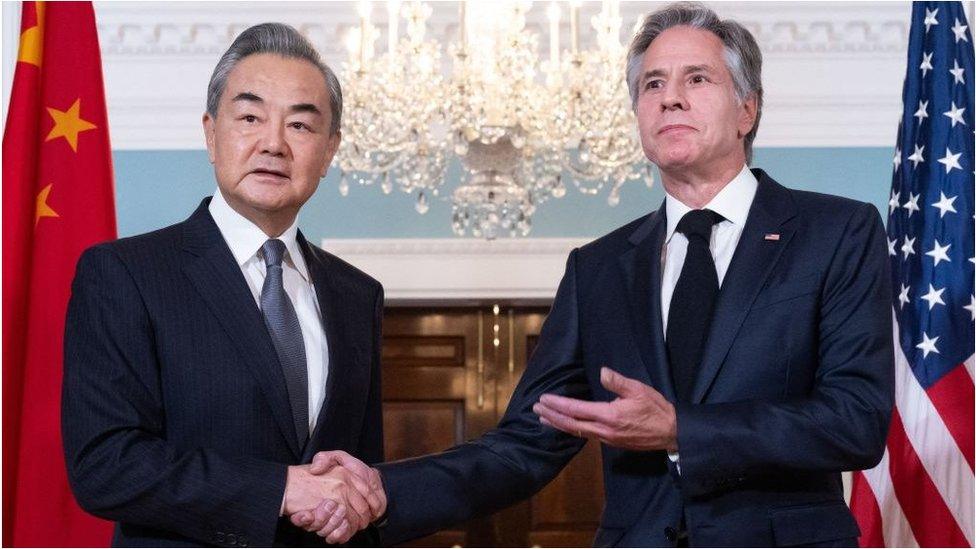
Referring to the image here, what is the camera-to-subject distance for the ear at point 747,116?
84.7 inches

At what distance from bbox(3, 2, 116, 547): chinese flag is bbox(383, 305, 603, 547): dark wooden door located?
96.6 inches

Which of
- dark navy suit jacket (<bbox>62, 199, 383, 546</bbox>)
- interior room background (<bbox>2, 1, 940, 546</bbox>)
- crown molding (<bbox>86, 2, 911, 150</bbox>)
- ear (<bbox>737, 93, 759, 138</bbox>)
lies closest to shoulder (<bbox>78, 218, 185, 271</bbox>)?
dark navy suit jacket (<bbox>62, 199, 383, 546</bbox>)

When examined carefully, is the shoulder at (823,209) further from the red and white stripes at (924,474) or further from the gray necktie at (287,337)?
the red and white stripes at (924,474)

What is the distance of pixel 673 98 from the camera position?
2.11 meters

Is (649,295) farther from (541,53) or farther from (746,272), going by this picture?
(541,53)

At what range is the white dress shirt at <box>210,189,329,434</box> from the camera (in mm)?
2160

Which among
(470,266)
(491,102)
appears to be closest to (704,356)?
(491,102)

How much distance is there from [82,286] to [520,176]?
2657mm

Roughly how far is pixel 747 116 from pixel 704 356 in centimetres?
49

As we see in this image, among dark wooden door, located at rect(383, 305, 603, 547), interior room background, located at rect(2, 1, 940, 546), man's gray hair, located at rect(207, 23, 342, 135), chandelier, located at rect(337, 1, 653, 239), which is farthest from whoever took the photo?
dark wooden door, located at rect(383, 305, 603, 547)

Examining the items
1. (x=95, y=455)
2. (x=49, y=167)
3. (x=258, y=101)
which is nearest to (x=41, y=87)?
(x=49, y=167)

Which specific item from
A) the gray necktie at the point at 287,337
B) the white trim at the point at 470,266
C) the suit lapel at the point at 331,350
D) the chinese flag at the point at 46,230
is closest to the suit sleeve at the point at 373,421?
the suit lapel at the point at 331,350

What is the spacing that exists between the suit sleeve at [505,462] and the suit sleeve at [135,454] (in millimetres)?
302

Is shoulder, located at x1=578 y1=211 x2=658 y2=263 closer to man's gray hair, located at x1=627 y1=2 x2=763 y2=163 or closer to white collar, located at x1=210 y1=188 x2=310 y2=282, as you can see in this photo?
man's gray hair, located at x1=627 y1=2 x2=763 y2=163
